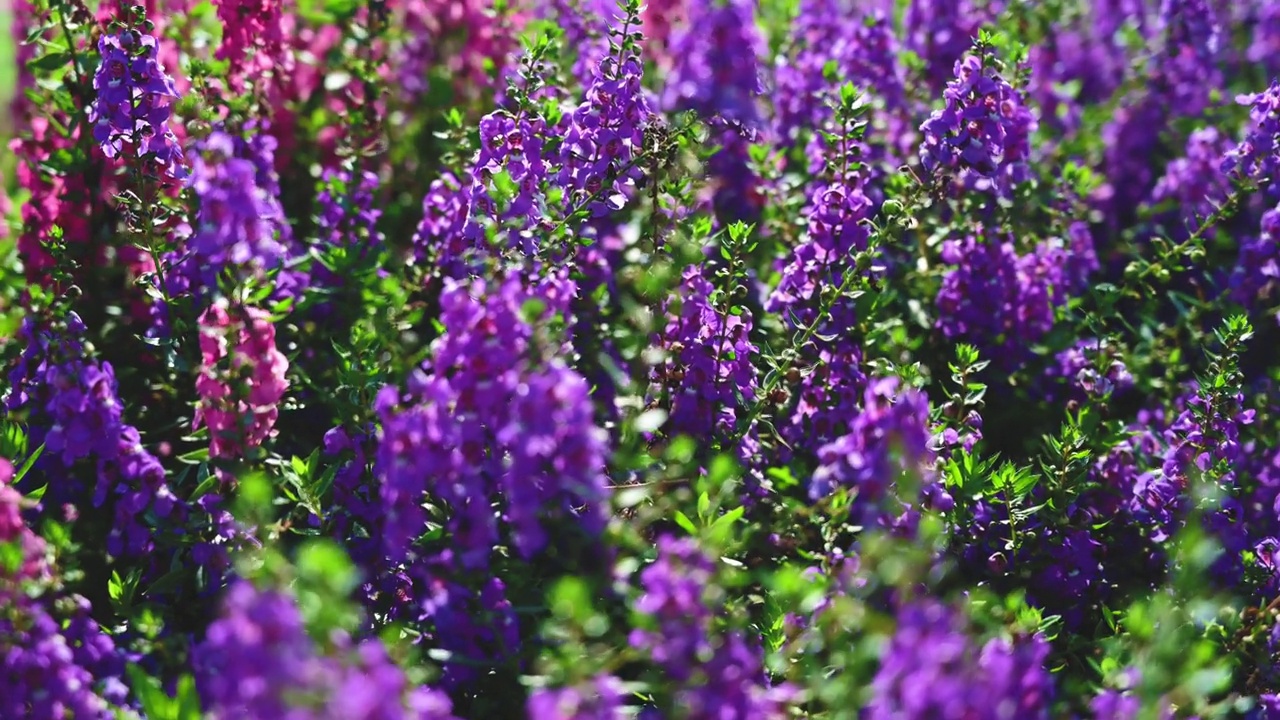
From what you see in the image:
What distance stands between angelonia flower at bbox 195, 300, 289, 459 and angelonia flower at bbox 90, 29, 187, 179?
63 cm

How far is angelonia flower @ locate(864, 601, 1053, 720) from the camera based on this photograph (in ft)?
6.89

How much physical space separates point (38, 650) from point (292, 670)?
3.12 feet

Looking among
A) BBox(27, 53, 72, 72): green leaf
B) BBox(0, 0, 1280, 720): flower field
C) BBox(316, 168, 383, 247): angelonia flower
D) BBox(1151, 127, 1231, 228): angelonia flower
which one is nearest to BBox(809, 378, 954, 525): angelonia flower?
BBox(0, 0, 1280, 720): flower field

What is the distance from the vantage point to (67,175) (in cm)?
420

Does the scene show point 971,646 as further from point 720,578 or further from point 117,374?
point 117,374

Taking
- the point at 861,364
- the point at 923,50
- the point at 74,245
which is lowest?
the point at 861,364

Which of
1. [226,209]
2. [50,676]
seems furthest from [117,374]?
[50,676]

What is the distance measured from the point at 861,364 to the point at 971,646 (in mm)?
1435

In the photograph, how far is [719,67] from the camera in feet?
14.4

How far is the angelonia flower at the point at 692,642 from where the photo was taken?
2.34 metres

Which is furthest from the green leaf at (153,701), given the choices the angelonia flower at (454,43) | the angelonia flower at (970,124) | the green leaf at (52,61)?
the angelonia flower at (454,43)

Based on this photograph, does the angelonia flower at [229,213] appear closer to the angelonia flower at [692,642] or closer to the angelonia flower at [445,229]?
the angelonia flower at [445,229]

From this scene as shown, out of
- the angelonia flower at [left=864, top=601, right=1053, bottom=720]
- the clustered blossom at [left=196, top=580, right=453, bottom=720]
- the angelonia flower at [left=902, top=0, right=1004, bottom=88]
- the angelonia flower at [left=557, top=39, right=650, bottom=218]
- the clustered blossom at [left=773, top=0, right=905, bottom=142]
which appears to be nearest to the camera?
the clustered blossom at [left=196, top=580, right=453, bottom=720]

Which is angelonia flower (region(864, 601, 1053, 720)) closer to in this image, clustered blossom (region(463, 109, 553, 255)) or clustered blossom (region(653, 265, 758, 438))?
clustered blossom (region(653, 265, 758, 438))
